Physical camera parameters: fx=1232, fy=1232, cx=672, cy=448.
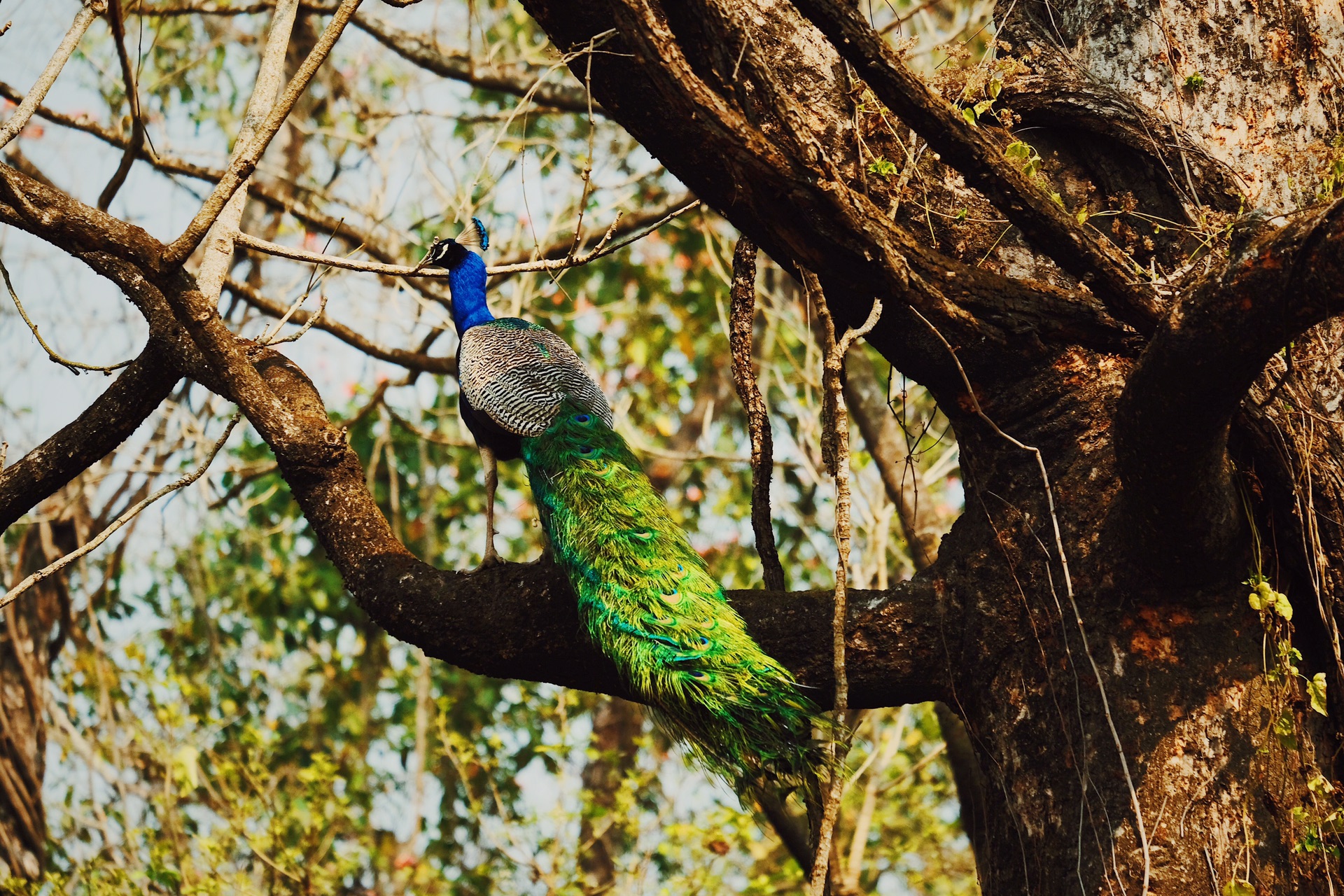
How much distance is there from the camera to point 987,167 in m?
2.35

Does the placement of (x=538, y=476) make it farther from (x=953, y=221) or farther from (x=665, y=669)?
(x=953, y=221)

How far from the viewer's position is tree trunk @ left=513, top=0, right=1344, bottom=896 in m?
2.19

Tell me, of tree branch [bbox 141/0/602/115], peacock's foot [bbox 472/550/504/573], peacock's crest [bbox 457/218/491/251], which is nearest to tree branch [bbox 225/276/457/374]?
peacock's crest [bbox 457/218/491/251]

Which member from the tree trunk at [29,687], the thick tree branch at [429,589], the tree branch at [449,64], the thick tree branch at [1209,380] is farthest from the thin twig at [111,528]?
the tree branch at [449,64]

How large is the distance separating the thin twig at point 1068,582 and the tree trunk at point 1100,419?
1 cm

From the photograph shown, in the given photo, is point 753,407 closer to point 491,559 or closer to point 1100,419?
point 1100,419

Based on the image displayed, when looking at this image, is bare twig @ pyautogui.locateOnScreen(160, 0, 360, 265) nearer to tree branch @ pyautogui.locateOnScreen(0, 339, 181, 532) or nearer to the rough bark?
the rough bark

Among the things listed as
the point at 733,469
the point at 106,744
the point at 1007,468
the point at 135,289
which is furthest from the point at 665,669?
the point at 733,469

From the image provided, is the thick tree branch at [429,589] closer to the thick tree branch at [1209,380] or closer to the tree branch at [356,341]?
the thick tree branch at [1209,380]

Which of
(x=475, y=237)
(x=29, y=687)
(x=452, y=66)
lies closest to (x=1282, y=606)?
(x=475, y=237)

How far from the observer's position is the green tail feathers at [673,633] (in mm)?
2555

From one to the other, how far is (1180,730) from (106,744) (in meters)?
5.36

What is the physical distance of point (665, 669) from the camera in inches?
106

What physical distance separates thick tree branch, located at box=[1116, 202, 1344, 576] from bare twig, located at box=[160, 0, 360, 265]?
1.78m
